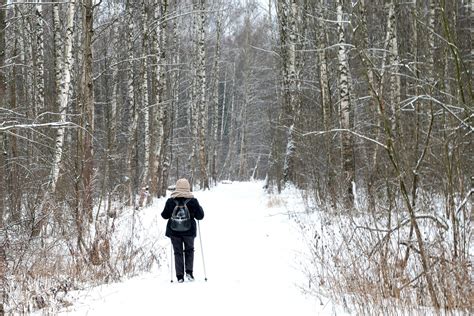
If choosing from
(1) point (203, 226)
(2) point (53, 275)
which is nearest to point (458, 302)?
(2) point (53, 275)

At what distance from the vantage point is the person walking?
675 cm

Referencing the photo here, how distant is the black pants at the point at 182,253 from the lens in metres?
6.70

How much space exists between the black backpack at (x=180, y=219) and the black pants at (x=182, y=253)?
174 millimetres

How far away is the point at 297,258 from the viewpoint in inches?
299

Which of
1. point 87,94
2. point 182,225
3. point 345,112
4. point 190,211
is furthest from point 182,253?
point 345,112

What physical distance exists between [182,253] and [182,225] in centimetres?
41

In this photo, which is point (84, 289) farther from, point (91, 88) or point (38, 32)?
point (38, 32)

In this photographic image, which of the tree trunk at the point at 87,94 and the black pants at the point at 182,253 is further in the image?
the tree trunk at the point at 87,94

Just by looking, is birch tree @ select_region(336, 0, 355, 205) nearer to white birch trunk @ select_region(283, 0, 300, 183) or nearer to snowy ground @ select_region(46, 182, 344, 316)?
snowy ground @ select_region(46, 182, 344, 316)

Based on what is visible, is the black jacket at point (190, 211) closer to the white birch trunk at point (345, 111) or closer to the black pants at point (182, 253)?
the black pants at point (182, 253)

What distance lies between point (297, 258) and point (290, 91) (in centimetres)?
1024

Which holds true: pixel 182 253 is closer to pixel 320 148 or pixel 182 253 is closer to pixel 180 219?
pixel 180 219

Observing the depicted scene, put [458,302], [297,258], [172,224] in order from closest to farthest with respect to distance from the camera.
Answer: [458,302] → [172,224] → [297,258]

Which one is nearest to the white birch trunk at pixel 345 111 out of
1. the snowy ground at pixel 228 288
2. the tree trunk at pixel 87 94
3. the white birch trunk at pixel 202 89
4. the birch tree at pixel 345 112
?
the birch tree at pixel 345 112
